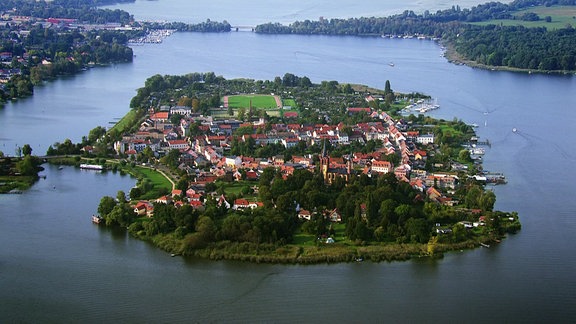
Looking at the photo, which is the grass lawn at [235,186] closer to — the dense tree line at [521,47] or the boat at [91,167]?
the boat at [91,167]

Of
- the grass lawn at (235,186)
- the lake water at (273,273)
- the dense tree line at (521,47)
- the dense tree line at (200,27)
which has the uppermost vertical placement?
the dense tree line at (200,27)

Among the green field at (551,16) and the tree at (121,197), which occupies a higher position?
the green field at (551,16)

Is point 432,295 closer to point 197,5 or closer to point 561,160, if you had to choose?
point 561,160

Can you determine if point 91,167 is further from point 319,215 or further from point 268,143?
point 319,215

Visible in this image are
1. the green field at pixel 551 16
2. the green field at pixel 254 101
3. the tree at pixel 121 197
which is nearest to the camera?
the tree at pixel 121 197

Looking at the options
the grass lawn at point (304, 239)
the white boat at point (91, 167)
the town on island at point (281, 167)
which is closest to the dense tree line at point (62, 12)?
the town on island at point (281, 167)

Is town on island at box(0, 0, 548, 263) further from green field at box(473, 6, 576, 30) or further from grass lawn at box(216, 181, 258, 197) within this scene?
green field at box(473, 6, 576, 30)

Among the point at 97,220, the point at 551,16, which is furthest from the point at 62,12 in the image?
the point at 97,220
